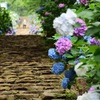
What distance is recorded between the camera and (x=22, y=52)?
7.17 m

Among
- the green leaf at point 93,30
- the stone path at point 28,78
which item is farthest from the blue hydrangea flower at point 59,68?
the green leaf at point 93,30

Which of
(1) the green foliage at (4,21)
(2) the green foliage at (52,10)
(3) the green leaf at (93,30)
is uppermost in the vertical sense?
(1) the green foliage at (4,21)

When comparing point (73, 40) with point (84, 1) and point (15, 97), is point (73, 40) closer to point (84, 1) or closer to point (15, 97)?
point (84, 1)

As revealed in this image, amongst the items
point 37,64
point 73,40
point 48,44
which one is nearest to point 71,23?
point 73,40

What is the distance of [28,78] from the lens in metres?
4.46

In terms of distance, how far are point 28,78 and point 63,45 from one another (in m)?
2.14

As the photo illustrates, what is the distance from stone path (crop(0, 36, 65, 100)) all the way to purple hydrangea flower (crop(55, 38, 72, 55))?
113 cm

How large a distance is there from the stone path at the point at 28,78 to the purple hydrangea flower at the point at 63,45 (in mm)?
1132

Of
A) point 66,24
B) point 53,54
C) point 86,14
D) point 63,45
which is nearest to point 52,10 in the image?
point 53,54

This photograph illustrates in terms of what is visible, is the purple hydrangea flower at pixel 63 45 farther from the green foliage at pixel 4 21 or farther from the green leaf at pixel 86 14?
the green foliage at pixel 4 21

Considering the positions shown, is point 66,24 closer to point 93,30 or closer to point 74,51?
point 74,51

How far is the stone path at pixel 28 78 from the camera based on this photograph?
360 cm

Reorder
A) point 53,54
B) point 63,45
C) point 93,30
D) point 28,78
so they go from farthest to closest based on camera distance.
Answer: point 28,78
point 53,54
point 63,45
point 93,30

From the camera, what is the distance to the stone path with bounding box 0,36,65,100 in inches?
142
